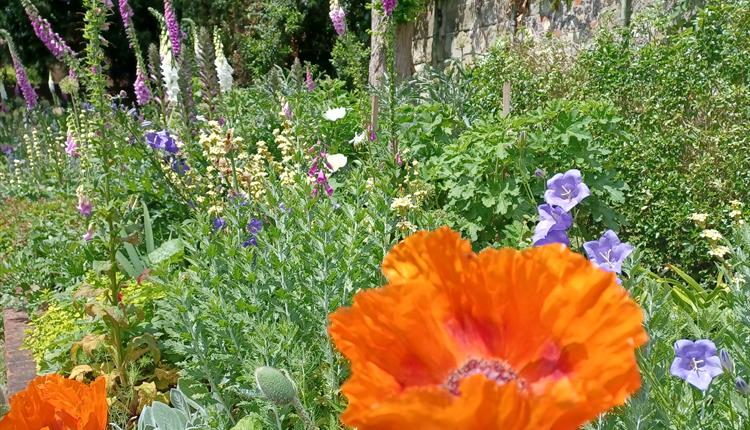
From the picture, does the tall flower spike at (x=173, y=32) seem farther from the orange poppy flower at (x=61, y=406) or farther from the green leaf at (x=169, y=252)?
the orange poppy flower at (x=61, y=406)

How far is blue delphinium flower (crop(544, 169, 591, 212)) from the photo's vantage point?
6.20 feet

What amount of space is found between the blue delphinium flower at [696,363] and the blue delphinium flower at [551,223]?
0.35 metres

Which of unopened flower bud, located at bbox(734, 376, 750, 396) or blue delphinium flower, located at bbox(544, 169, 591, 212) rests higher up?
blue delphinium flower, located at bbox(544, 169, 591, 212)

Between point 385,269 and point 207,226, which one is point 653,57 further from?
point 385,269

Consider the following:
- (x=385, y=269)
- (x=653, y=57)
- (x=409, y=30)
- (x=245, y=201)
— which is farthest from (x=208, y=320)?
(x=409, y=30)

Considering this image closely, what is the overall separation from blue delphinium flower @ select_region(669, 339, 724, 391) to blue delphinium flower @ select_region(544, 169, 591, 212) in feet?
1.48

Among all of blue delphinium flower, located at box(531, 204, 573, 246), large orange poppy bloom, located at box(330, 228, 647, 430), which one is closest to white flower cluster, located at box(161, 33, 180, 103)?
blue delphinium flower, located at box(531, 204, 573, 246)

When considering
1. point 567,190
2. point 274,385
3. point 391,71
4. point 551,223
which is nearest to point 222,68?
point 391,71

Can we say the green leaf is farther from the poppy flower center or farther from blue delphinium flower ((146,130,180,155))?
the poppy flower center

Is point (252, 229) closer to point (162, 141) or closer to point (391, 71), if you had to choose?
point (391, 71)

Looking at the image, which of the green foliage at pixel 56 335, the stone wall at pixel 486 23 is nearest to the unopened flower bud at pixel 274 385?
the green foliage at pixel 56 335

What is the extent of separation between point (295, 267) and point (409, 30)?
1023cm

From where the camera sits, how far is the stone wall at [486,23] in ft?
26.6

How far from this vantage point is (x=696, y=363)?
1.63m
